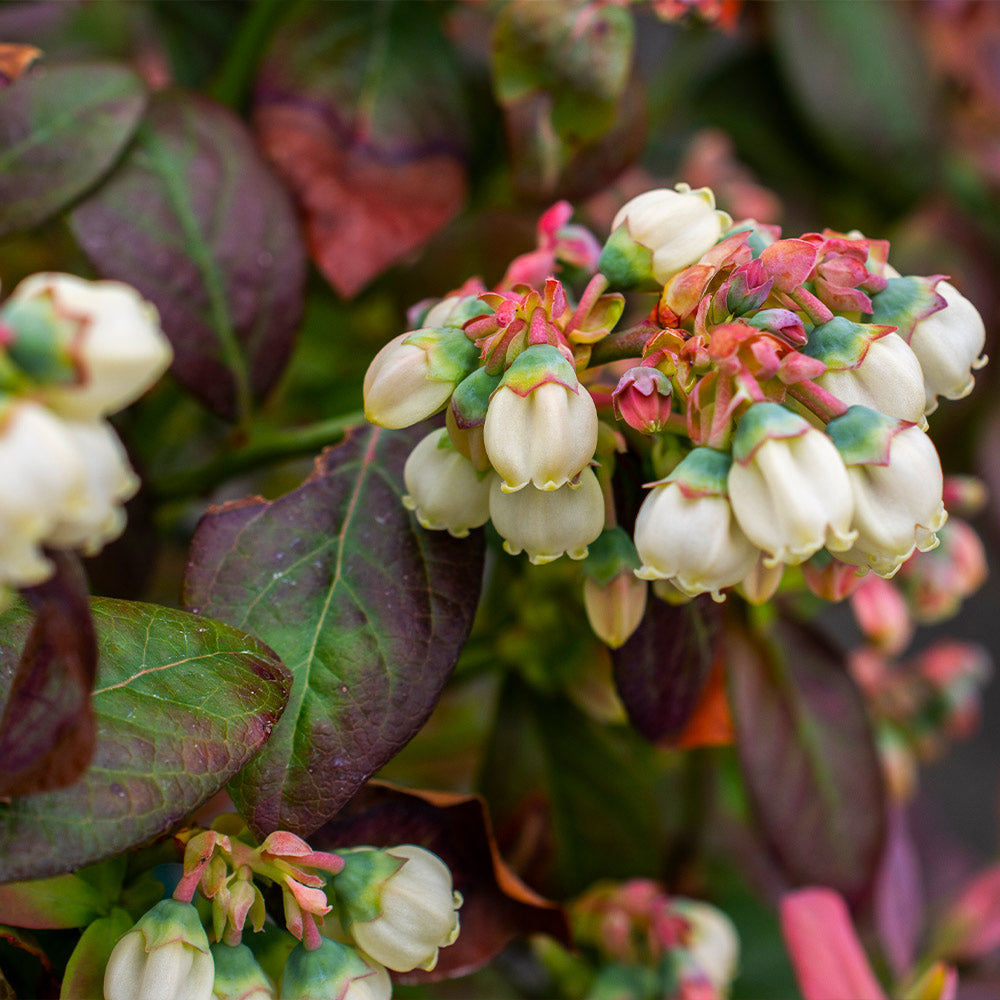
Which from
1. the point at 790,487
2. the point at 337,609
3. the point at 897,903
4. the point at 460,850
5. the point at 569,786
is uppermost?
the point at 790,487

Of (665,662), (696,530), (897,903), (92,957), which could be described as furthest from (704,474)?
(897,903)

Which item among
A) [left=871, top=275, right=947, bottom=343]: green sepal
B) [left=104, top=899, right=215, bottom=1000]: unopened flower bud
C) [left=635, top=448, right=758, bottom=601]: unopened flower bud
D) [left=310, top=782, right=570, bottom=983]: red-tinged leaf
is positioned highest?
[left=871, top=275, right=947, bottom=343]: green sepal

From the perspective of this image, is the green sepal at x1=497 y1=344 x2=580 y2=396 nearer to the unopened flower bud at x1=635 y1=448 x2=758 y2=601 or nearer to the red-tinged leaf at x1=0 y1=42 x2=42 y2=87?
the unopened flower bud at x1=635 y1=448 x2=758 y2=601

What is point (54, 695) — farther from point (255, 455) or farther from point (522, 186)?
point (522, 186)

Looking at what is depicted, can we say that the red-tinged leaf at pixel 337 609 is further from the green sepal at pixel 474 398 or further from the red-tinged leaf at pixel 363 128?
the red-tinged leaf at pixel 363 128

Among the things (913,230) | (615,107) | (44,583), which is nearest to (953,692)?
(913,230)

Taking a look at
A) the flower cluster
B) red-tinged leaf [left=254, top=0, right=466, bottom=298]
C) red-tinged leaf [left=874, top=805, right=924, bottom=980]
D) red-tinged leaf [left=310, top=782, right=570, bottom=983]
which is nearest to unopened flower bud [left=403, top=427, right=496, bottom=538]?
the flower cluster

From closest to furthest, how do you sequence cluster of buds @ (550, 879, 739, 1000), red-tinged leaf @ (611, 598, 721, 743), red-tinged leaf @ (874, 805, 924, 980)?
1. red-tinged leaf @ (611, 598, 721, 743)
2. cluster of buds @ (550, 879, 739, 1000)
3. red-tinged leaf @ (874, 805, 924, 980)
